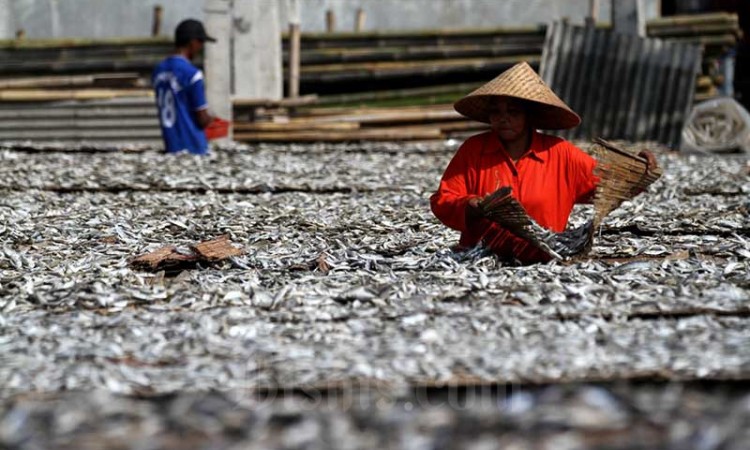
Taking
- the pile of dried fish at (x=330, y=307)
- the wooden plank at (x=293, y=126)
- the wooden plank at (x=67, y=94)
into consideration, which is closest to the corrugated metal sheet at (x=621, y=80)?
the wooden plank at (x=293, y=126)

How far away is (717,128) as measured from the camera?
12.0 m

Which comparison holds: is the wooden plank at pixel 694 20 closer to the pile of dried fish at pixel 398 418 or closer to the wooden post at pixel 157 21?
the wooden post at pixel 157 21

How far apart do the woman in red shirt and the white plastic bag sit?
676cm

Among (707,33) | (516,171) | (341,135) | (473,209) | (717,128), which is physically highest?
(707,33)

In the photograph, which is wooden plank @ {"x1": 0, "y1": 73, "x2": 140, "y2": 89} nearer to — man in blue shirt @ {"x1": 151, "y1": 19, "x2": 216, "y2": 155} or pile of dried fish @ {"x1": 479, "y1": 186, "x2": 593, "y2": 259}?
man in blue shirt @ {"x1": 151, "y1": 19, "x2": 216, "y2": 155}

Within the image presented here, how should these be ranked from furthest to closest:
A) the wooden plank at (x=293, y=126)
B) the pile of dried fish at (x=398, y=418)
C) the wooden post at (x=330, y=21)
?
the wooden post at (x=330, y=21)
the wooden plank at (x=293, y=126)
the pile of dried fish at (x=398, y=418)

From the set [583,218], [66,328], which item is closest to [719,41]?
[583,218]

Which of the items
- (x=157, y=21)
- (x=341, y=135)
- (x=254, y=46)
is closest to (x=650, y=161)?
(x=341, y=135)

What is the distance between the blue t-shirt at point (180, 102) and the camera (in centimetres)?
982

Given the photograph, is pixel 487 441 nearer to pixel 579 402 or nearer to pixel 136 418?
pixel 579 402

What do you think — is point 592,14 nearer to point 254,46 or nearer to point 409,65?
point 409,65

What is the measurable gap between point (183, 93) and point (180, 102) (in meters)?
0.11

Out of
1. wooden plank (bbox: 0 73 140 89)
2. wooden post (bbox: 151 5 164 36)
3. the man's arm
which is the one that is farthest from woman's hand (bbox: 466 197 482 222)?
wooden post (bbox: 151 5 164 36)

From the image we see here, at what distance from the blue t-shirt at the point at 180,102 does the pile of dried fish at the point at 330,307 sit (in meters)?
1.83
